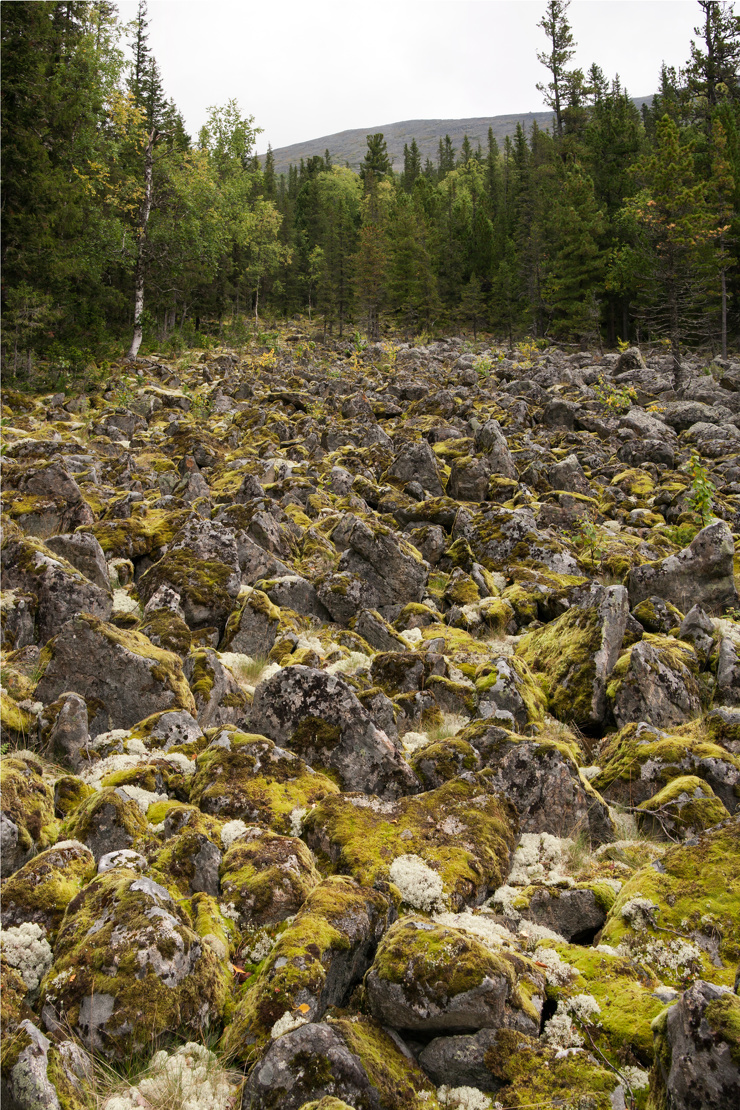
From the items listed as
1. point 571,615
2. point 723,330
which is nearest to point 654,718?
point 571,615

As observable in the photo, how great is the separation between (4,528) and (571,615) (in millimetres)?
9869

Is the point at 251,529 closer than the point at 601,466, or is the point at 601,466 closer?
the point at 251,529

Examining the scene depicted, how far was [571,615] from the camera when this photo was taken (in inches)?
444

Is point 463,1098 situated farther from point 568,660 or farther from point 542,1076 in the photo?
point 568,660

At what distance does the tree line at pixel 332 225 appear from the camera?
2980 centimetres

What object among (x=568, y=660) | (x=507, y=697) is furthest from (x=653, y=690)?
(x=507, y=697)

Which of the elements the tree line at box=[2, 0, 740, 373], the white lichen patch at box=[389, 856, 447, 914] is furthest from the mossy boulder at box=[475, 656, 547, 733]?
the tree line at box=[2, 0, 740, 373]

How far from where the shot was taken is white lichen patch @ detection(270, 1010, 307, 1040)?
3.77 meters

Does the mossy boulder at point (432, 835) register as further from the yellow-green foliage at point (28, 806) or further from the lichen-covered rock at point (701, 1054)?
the yellow-green foliage at point (28, 806)

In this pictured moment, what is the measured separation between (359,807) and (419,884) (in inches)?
41.4

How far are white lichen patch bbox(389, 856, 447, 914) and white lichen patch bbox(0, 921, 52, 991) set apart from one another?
2512mm

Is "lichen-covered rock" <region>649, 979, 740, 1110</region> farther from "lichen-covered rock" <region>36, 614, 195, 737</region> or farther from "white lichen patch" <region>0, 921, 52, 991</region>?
"lichen-covered rock" <region>36, 614, 195, 737</region>

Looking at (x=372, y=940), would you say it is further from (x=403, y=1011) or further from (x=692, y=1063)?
(x=692, y=1063)

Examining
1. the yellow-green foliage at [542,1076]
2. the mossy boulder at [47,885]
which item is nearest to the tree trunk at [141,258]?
the mossy boulder at [47,885]
